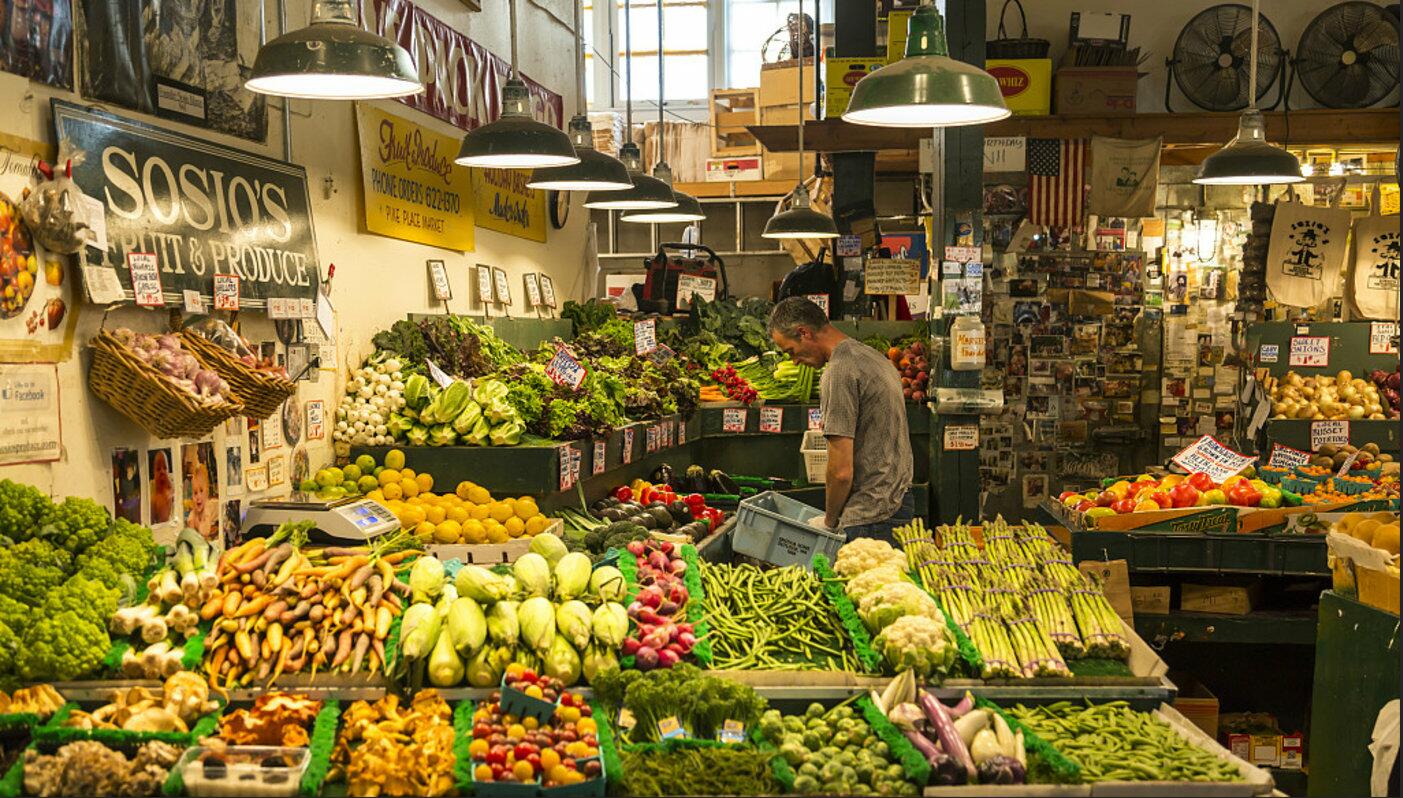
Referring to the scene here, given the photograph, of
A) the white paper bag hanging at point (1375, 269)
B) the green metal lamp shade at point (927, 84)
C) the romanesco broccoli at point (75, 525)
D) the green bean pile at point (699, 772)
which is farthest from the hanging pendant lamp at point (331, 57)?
the white paper bag hanging at point (1375, 269)

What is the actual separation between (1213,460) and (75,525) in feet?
18.3

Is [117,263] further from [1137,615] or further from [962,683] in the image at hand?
[1137,615]

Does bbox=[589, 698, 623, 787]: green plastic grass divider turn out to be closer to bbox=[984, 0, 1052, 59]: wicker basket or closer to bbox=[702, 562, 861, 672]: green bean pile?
bbox=[702, 562, 861, 672]: green bean pile

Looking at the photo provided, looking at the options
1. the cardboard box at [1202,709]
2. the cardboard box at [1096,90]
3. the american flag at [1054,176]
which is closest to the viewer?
the cardboard box at [1202,709]

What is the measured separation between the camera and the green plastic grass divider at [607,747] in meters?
3.13

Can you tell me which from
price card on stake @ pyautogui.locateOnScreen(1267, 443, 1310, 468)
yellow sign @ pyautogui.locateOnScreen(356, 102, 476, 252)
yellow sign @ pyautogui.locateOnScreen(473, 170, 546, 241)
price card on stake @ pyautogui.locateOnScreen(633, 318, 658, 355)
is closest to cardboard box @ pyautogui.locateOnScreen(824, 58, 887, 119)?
price card on stake @ pyautogui.locateOnScreen(633, 318, 658, 355)

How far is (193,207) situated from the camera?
495cm

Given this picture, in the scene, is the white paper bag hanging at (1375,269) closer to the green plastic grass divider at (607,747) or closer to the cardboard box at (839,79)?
the cardboard box at (839,79)

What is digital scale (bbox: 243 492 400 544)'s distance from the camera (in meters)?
4.79

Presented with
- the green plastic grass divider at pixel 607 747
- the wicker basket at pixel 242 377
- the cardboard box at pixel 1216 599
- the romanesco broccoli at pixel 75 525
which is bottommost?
the cardboard box at pixel 1216 599

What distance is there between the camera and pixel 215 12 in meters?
5.15

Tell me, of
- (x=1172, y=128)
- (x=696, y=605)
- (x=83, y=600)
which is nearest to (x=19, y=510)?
(x=83, y=600)

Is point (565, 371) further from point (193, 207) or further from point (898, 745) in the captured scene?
point (898, 745)

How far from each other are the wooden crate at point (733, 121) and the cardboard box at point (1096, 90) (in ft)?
18.8
